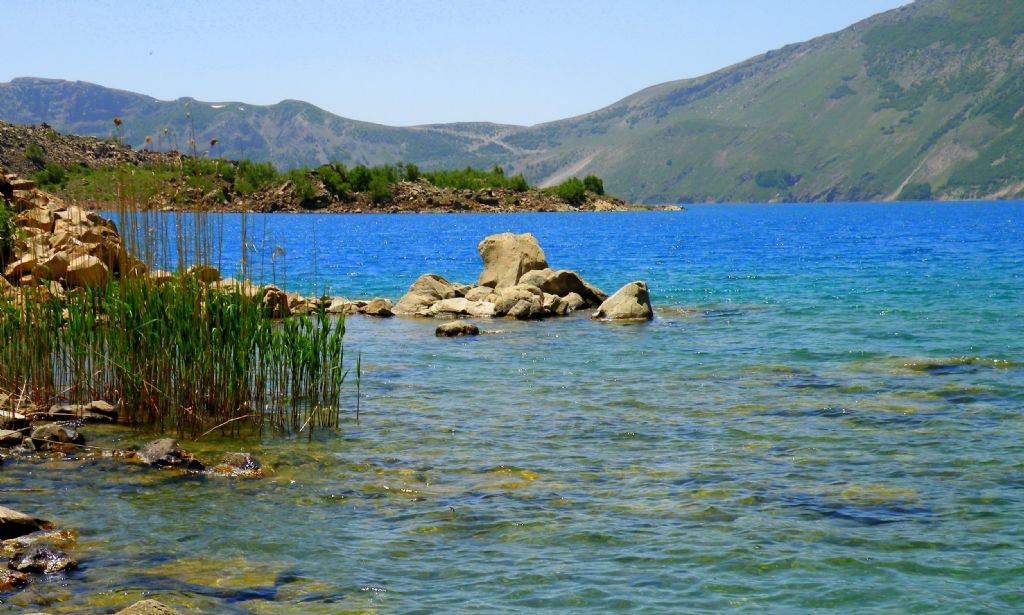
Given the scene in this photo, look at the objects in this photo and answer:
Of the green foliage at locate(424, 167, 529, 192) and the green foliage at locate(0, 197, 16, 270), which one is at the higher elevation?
the green foliage at locate(424, 167, 529, 192)

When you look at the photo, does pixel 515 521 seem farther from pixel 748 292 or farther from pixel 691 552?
pixel 748 292

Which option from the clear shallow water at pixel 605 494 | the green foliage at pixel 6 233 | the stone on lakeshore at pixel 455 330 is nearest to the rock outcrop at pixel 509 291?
the stone on lakeshore at pixel 455 330

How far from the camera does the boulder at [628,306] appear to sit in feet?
96.8

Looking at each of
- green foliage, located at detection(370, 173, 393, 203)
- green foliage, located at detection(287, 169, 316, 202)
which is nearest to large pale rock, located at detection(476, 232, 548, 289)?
green foliage, located at detection(287, 169, 316, 202)

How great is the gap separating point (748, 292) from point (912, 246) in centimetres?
3733

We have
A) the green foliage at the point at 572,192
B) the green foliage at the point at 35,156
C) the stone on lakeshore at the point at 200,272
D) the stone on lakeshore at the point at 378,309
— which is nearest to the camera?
the stone on lakeshore at the point at 200,272

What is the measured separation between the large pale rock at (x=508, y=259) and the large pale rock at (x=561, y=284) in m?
0.85

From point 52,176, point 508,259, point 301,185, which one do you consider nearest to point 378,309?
point 508,259

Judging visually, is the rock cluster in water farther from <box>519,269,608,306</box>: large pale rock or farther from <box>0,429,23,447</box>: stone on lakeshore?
<box>0,429,23,447</box>: stone on lakeshore

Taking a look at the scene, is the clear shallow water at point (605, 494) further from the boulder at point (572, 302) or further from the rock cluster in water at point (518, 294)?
the boulder at point (572, 302)

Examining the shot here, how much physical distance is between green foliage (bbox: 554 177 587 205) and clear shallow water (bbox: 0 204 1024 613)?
16935cm

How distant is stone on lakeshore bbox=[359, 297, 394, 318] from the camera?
31.6m

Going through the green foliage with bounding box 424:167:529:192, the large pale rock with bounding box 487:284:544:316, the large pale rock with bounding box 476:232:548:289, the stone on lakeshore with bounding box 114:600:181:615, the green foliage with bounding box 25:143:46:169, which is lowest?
the stone on lakeshore with bounding box 114:600:181:615

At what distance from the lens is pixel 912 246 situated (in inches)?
2761
